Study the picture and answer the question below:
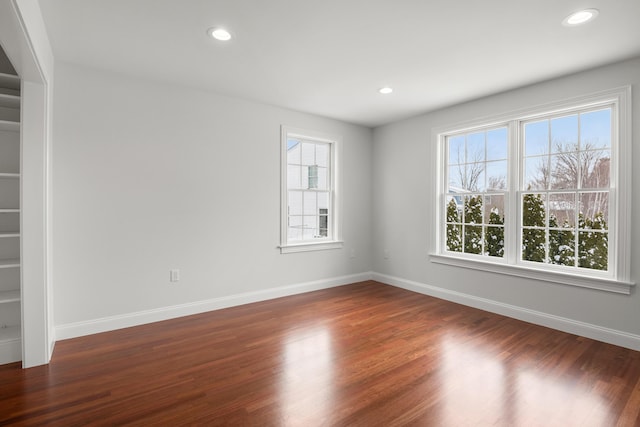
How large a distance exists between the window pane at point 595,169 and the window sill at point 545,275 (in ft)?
3.04

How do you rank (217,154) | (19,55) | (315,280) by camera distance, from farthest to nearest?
(315,280), (217,154), (19,55)

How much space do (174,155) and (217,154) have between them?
0.49 meters

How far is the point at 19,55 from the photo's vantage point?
209 centimetres

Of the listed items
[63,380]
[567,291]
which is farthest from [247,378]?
[567,291]

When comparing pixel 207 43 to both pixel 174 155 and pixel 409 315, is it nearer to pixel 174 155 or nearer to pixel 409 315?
pixel 174 155

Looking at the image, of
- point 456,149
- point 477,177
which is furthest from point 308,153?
point 477,177

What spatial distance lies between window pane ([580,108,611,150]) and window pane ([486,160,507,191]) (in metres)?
0.78

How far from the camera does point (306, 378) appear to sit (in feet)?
7.72

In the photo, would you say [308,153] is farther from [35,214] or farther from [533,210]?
[35,214]

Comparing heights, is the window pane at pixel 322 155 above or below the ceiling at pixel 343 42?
below

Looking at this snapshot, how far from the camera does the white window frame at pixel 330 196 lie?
14.6 ft

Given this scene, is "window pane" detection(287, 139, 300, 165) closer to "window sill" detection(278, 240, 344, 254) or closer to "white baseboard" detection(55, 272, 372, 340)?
"window sill" detection(278, 240, 344, 254)

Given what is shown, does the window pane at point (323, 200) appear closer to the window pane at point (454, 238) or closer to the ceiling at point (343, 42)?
the ceiling at point (343, 42)

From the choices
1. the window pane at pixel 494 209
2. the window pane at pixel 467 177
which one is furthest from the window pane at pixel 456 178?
the window pane at pixel 494 209
